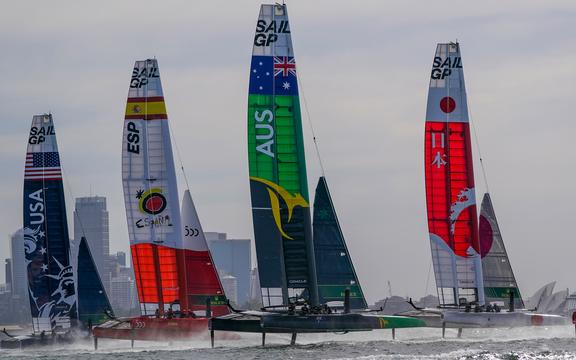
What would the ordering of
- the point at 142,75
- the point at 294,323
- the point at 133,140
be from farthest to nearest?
the point at 142,75
the point at 133,140
the point at 294,323

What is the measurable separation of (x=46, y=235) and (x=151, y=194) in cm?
723

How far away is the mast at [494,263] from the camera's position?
63812 millimetres

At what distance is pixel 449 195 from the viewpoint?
198ft

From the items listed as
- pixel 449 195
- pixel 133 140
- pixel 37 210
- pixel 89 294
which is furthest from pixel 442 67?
pixel 37 210

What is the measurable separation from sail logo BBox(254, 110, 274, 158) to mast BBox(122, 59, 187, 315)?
28.9ft

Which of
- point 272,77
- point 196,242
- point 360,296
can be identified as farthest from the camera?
point 196,242

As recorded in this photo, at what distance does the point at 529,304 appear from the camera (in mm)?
109750

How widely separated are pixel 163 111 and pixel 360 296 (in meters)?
10.9

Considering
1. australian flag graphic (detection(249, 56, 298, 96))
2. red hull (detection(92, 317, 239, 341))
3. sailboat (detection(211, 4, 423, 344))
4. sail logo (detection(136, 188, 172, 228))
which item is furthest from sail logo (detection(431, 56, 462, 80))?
red hull (detection(92, 317, 239, 341))

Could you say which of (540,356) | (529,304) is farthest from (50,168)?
(529,304)

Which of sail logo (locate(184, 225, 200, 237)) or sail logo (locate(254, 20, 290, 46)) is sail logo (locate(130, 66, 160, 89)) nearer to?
sail logo (locate(184, 225, 200, 237))

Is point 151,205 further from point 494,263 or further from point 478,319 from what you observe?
point 494,263

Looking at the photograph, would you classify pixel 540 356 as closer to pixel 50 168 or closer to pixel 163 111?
pixel 163 111

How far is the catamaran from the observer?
6506 cm
